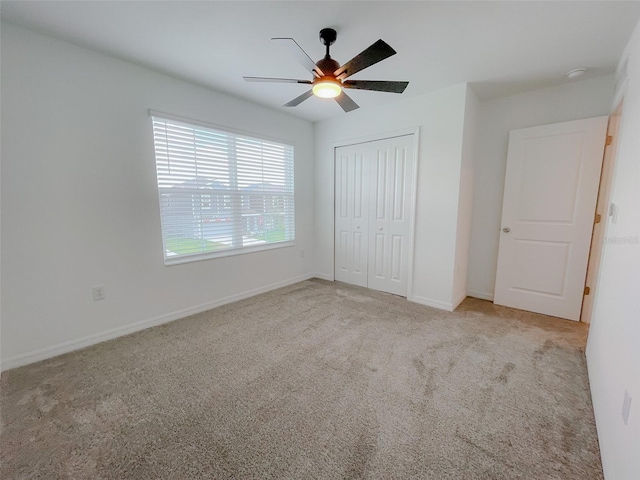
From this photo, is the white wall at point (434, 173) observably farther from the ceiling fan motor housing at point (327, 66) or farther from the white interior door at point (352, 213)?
the ceiling fan motor housing at point (327, 66)

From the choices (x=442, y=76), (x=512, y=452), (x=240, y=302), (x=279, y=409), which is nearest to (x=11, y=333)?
(x=240, y=302)

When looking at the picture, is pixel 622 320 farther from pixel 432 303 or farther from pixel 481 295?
pixel 481 295

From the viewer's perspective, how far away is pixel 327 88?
1.81 metres

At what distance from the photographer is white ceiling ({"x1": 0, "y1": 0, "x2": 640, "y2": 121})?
5.34ft

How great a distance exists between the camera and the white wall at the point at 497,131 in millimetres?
2570

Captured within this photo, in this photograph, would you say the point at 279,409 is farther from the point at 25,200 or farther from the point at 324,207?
the point at 324,207

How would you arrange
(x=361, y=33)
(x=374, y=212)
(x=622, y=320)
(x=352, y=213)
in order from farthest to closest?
(x=352, y=213), (x=374, y=212), (x=361, y=33), (x=622, y=320)

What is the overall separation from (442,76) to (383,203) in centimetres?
149

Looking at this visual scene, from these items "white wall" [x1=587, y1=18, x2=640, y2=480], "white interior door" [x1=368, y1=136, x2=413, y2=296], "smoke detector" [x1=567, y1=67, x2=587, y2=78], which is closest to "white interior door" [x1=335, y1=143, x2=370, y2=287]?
"white interior door" [x1=368, y1=136, x2=413, y2=296]

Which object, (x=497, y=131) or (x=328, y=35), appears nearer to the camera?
(x=328, y=35)

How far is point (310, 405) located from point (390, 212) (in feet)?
8.17

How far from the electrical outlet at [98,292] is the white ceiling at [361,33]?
1.98 m

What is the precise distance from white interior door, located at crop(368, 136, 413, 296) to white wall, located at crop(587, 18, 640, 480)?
68.4 inches

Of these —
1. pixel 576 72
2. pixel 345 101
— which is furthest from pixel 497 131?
pixel 345 101
